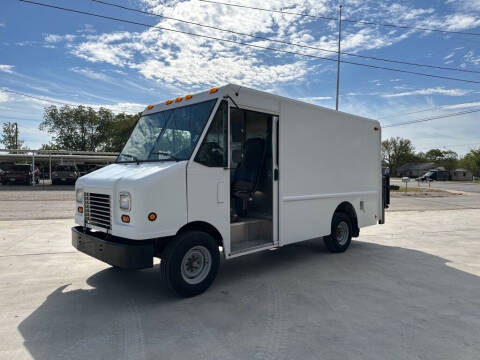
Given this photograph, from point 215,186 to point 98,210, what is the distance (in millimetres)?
1612

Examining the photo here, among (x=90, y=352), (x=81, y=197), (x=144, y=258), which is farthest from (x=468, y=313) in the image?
(x=81, y=197)

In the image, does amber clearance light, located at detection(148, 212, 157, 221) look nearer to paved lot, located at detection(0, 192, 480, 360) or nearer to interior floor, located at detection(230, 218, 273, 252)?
paved lot, located at detection(0, 192, 480, 360)

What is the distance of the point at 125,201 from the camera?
13.5 ft

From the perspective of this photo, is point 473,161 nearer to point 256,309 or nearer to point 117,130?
point 117,130

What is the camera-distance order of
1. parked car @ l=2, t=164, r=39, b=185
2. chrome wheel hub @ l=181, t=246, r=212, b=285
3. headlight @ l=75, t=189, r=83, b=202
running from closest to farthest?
chrome wheel hub @ l=181, t=246, r=212, b=285, headlight @ l=75, t=189, r=83, b=202, parked car @ l=2, t=164, r=39, b=185

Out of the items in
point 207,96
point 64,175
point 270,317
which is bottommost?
point 270,317

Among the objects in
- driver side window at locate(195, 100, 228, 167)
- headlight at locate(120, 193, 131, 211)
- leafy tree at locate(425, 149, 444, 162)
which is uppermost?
leafy tree at locate(425, 149, 444, 162)

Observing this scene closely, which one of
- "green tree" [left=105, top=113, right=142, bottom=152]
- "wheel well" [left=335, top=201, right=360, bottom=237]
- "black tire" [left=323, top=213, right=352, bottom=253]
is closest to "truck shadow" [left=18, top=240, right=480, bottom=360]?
"black tire" [left=323, top=213, right=352, bottom=253]

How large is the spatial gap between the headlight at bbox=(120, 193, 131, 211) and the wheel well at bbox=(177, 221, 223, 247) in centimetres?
76

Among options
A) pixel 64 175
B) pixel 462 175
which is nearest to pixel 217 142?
pixel 64 175

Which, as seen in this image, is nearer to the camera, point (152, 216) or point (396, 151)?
point (152, 216)

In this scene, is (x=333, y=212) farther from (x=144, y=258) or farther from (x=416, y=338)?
(x=144, y=258)

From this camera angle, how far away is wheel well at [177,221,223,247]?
4.57 metres

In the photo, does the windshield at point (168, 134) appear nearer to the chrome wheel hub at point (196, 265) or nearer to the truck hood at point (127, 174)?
the truck hood at point (127, 174)
